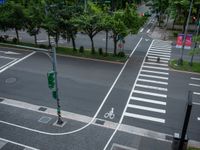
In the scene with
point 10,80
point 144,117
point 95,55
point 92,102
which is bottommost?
point 144,117

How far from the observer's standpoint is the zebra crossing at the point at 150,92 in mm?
20750

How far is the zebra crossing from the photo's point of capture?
20750mm

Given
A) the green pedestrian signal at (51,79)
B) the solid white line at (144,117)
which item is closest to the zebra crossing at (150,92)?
the solid white line at (144,117)

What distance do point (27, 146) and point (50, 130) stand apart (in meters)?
2.33

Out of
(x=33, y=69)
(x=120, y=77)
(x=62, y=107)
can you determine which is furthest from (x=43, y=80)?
(x=120, y=77)

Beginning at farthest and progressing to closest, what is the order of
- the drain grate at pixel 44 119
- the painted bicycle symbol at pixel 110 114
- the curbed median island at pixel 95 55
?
the curbed median island at pixel 95 55 < the painted bicycle symbol at pixel 110 114 < the drain grate at pixel 44 119

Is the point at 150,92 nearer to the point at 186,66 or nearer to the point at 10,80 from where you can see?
the point at 186,66

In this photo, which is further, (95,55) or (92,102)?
(95,55)

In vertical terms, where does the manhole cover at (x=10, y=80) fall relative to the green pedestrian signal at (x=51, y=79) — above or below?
below

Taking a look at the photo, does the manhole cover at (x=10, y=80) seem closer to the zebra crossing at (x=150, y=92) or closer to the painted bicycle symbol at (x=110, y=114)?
the painted bicycle symbol at (x=110, y=114)

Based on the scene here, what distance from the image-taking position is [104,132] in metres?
18.0

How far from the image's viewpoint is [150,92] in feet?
80.8

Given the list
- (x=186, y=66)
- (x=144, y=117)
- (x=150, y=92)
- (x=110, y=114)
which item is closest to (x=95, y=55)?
(x=150, y=92)

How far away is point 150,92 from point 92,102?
6488 mm
